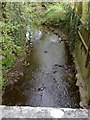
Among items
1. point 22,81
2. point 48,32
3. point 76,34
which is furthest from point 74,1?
point 22,81

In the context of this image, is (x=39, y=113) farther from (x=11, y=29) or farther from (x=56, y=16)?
(x=56, y=16)

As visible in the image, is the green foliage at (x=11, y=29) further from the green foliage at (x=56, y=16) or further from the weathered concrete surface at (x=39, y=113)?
the weathered concrete surface at (x=39, y=113)

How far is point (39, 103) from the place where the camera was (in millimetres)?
3990

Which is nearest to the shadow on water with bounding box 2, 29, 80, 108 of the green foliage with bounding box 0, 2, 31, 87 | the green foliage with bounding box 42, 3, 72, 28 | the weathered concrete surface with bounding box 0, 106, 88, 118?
the green foliage with bounding box 0, 2, 31, 87

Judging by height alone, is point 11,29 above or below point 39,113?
below

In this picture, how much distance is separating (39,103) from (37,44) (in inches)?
133

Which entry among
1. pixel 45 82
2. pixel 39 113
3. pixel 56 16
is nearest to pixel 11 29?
pixel 45 82

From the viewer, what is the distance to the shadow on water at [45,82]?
161 inches

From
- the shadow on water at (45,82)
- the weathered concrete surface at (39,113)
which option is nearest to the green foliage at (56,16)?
the shadow on water at (45,82)

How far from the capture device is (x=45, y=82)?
4.74m

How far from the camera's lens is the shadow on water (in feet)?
13.4

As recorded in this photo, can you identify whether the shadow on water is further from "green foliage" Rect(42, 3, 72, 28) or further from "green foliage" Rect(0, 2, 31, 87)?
"green foliage" Rect(42, 3, 72, 28)

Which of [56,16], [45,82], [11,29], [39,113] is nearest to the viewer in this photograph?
[39,113]

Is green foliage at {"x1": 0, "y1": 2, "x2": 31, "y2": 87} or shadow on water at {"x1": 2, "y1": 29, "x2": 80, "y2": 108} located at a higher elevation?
green foliage at {"x1": 0, "y1": 2, "x2": 31, "y2": 87}
